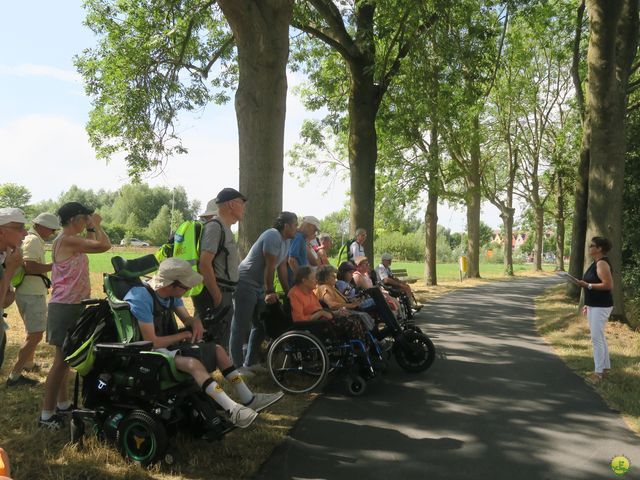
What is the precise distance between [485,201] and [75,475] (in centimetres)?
3767

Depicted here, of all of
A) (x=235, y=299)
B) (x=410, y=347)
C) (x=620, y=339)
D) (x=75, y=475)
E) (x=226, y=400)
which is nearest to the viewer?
(x=75, y=475)

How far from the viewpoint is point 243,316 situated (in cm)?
612

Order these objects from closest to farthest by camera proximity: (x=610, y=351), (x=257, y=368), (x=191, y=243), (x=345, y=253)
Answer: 1. (x=191, y=243)
2. (x=257, y=368)
3. (x=610, y=351)
4. (x=345, y=253)

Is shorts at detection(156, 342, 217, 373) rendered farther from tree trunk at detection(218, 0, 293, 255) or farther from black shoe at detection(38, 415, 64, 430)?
tree trunk at detection(218, 0, 293, 255)

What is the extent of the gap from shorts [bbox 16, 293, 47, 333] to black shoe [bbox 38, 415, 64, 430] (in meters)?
1.56

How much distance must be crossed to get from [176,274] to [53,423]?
165 cm

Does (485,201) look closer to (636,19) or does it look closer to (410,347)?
(636,19)

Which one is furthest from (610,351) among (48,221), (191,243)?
(48,221)

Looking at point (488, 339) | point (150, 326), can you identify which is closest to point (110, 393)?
point (150, 326)

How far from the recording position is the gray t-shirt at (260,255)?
6164mm

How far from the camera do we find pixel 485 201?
1517 inches

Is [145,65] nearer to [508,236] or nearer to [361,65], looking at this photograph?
[361,65]

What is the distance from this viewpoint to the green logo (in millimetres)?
3856

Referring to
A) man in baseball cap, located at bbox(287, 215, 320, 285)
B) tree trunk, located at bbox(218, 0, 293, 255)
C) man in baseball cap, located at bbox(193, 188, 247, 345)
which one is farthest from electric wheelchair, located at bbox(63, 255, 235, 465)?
tree trunk, located at bbox(218, 0, 293, 255)
